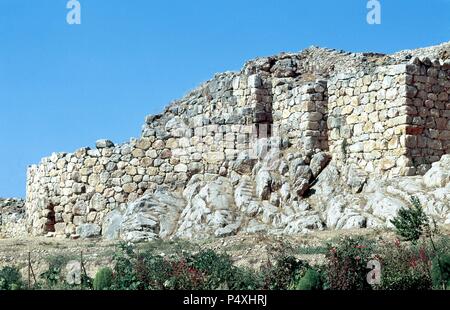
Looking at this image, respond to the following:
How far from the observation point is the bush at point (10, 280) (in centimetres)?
1231

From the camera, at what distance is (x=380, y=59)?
24.3 metres

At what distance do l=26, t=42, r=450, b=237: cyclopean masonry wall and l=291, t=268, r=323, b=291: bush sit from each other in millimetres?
8285

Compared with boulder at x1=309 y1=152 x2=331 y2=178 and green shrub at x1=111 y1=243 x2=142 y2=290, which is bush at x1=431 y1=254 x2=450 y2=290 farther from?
boulder at x1=309 y1=152 x2=331 y2=178

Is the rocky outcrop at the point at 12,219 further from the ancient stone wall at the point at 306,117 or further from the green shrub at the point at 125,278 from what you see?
the green shrub at the point at 125,278

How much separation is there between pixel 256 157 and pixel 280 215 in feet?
7.73

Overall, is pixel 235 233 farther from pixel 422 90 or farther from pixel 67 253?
pixel 422 90

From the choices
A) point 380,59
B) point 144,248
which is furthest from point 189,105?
point 144,248

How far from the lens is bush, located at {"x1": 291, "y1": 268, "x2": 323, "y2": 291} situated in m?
11.5

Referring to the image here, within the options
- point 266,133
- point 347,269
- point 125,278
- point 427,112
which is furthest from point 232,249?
point 266,133

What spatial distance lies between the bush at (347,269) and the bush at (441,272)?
96 cm

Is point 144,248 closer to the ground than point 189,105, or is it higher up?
closer to the ground

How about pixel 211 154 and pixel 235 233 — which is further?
pixel 211 154

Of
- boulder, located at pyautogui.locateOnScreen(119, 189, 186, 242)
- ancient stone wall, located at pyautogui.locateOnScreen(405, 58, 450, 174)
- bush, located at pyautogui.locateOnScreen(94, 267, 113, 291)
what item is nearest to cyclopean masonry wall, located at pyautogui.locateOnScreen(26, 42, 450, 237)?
ancient stone wall, located at pyautogui.locateOnScreen(405, 58, 450, 174)
